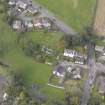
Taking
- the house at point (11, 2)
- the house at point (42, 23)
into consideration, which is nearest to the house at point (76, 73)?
the house at point (42, 23)

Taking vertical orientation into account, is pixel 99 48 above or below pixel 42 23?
below

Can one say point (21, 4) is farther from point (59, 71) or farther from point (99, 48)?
point (99, 48)

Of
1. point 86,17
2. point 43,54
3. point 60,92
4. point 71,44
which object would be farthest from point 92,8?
point 60,92

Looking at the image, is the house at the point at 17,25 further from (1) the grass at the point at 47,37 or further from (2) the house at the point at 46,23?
(2) the house at the point at 46,23

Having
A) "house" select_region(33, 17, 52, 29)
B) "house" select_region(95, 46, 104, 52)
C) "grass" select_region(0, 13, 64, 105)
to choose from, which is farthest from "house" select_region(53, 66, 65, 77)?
"house" select_region(33, 17, 52, 29)

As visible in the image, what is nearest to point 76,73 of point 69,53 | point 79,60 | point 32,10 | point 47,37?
point 79,60

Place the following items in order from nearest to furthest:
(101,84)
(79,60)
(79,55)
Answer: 1. (101,84)
2. (79,60)
3. (79,55)
